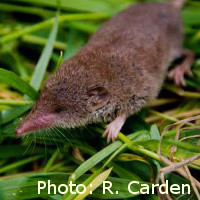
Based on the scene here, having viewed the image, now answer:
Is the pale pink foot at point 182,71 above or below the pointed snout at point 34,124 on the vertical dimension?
above

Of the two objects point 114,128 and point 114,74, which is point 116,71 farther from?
point 114,128

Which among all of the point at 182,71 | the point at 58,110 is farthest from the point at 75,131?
the point at 182,71

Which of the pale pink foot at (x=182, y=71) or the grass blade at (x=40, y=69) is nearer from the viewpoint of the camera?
the grass blade at (x=40, y=69)

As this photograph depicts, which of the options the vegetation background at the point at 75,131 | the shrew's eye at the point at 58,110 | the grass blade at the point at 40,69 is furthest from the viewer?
the grass blade at the point at 40,69

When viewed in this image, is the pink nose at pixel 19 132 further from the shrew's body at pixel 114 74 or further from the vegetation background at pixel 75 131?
the vegetation background at pixel 75 131

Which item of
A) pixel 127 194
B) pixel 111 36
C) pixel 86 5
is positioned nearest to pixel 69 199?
pixel 127 194

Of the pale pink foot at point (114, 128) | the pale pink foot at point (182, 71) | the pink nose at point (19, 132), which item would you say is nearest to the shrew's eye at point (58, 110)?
the pink nose at point (19, 132)

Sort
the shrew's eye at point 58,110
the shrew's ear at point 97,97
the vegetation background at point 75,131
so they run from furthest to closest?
the shrew's ear at point 97,97, the shrew's eye at point 58,110, the vegetation background at point 75,131
